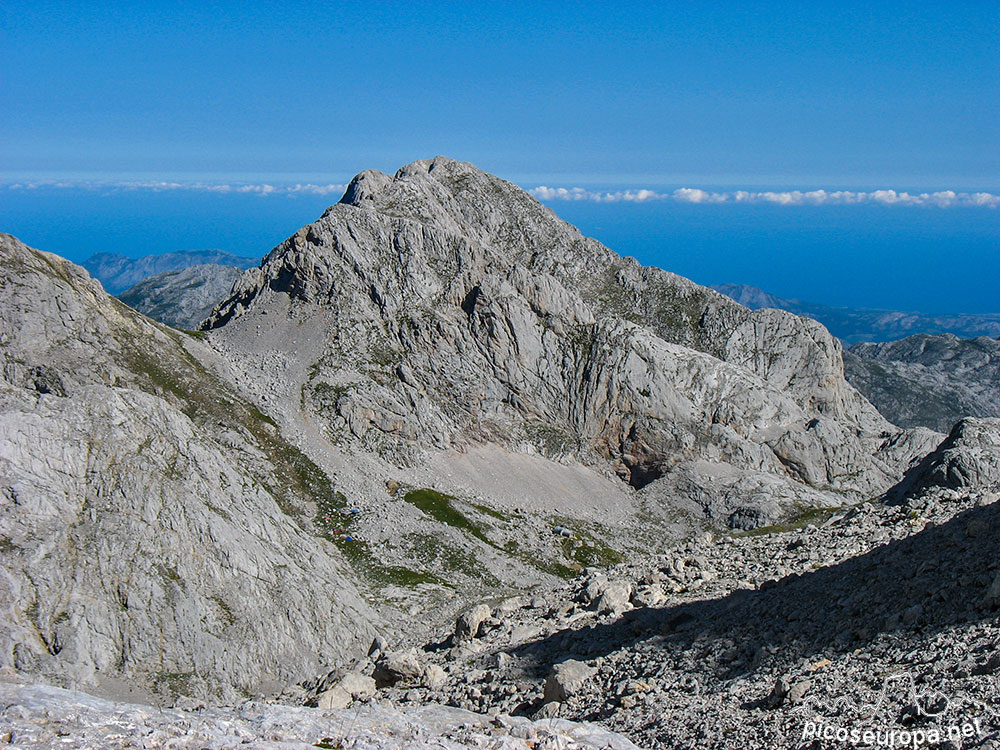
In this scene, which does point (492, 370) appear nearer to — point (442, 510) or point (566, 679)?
point (442, 510)

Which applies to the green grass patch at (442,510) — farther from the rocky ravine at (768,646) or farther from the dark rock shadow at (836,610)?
the dark rock shadow at (836,610)

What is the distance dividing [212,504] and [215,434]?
2730cm

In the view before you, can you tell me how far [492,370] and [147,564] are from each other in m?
71.7

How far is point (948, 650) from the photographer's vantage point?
17.2m

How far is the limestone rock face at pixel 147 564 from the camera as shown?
4572 cm

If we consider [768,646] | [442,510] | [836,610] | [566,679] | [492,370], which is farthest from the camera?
[492,370]

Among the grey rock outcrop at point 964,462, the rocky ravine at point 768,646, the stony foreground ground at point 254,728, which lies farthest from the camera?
the grey rock outcrop at point 964,462

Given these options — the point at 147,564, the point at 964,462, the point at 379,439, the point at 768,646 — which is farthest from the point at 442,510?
the point at 768,646

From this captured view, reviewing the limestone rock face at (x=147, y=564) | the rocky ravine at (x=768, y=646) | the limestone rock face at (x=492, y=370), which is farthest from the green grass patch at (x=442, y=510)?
the rocky ravine at (x=768, y=646)

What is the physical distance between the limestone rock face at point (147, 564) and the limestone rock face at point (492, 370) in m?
39.6

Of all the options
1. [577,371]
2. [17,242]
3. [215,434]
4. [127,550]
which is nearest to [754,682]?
[127,550]

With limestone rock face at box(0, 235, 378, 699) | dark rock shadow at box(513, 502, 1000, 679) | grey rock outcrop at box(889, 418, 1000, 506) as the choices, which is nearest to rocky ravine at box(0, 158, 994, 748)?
limestone rock face at box(0, 235, 378, 699)

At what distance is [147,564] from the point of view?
4997 cm

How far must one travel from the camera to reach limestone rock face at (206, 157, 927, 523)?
106 m
